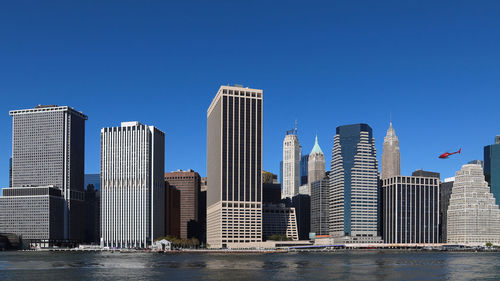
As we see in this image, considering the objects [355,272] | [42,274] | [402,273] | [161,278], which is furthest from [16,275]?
[402,273]

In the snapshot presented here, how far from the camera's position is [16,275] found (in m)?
192

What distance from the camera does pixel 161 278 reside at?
17962cm

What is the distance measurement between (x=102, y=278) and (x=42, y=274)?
90.4 ft

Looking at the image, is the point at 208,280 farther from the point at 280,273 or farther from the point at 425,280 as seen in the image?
the point at 425,280

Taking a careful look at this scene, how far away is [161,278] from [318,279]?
4221 centimetres

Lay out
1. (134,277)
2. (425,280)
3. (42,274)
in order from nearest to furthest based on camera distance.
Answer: (425,280) < (134,277) < (42,274)

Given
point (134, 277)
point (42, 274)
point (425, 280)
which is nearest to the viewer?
point (425, 280)

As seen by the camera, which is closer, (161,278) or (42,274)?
(161,278)

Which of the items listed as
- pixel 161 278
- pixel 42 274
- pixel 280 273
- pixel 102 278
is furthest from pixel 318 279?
pixel 42 274

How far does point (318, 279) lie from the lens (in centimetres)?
17312

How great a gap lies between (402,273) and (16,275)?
112m

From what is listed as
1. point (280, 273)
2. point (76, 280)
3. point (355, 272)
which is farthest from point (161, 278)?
point (355, 272)

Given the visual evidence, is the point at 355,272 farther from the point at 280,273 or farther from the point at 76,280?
the point at 76,280

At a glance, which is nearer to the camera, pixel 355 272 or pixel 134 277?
pixel 134 277
